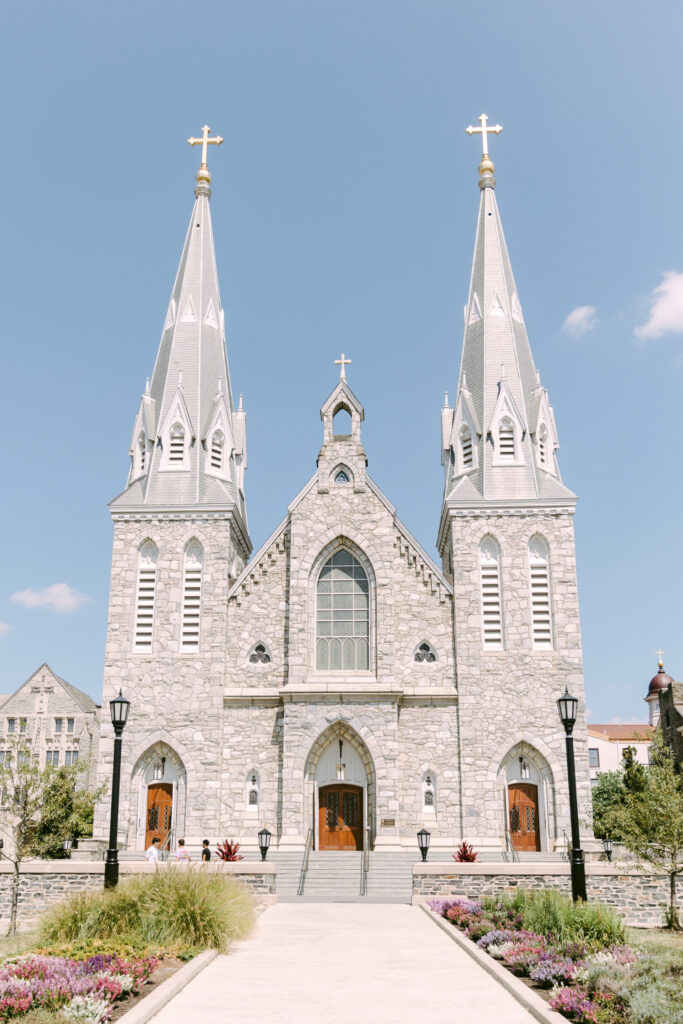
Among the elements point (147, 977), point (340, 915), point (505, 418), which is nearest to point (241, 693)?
point (340, 915)

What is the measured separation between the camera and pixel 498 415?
30984 mm

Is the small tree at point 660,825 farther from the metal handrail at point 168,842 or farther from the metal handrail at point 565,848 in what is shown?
the metal handrail at point 168,842

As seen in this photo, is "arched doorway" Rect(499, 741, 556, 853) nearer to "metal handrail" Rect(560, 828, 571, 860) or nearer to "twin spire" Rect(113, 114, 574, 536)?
"metal handrail" Rect(560, 828, 571, 860)

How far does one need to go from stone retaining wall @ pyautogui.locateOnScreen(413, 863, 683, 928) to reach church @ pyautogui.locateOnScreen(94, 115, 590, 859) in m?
5.00

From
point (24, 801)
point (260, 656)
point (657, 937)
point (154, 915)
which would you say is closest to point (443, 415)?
point (260, 656)

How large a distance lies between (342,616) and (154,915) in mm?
16855

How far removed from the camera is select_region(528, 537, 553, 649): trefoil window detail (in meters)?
28.2

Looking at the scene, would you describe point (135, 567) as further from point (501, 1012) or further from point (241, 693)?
point (501, 1012)

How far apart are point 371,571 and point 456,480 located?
4661mm

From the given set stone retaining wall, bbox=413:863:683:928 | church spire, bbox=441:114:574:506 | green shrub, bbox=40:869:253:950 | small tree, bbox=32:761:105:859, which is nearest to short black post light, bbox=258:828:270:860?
stone retaining wall, bbox=413:863:683:928

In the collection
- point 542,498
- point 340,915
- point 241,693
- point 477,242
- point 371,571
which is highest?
point 477,242

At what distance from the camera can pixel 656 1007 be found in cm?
828

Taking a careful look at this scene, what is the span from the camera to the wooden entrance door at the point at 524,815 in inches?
1044

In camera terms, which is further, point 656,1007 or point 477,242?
point 477,242
